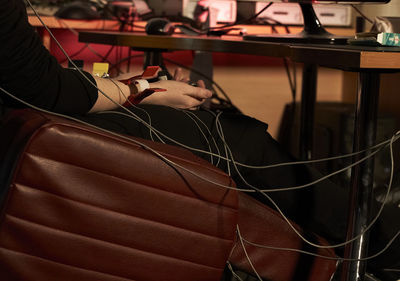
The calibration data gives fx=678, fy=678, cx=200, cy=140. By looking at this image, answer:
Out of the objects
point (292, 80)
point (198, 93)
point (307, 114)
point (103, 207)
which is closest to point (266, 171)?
point (198, 93)

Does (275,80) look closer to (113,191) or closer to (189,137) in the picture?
(189,137)

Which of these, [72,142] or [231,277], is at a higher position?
[72,142]

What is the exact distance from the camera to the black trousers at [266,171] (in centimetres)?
134

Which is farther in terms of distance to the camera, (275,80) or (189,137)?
(275,80)

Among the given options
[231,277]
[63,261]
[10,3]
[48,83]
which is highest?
[10,3]

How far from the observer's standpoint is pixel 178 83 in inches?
58.1

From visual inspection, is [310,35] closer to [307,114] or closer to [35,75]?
[307,114]

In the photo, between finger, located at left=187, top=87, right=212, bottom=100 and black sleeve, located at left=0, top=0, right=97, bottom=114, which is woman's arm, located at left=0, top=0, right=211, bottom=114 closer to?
black sleeve, located at left=0, top=0, right=97, bottom=114

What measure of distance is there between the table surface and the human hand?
169 mm

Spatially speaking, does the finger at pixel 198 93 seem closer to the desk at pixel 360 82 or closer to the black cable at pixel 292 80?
the desk at pixel 360 82

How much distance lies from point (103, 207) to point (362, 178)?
0.49m

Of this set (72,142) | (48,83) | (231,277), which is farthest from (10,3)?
(231,277)

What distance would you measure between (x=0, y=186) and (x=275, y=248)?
55cm

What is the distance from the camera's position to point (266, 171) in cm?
142
